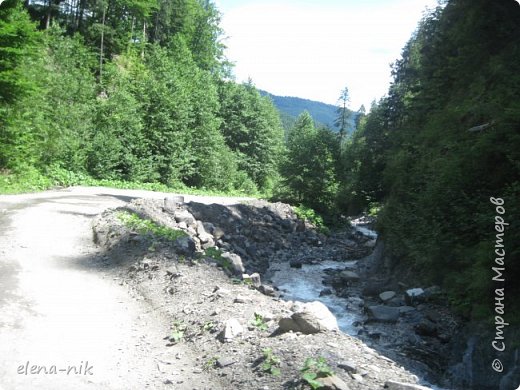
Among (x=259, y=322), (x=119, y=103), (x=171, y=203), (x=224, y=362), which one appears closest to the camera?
(x=224, y=362)

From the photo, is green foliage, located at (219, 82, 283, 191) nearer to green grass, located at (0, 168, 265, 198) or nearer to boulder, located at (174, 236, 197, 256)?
green grass, located at (0, 168, 265, 198)

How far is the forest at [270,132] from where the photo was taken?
8.38 meters

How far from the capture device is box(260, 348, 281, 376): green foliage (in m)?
4.93

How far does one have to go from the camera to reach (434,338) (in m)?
8.15

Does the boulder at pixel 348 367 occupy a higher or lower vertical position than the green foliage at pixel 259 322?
higher

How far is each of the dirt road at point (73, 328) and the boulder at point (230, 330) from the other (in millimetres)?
525

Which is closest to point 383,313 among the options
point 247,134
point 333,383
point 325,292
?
point 325,292

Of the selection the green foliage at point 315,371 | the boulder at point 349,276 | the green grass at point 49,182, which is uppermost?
the green foliage at point 315,371

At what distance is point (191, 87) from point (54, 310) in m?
34.3

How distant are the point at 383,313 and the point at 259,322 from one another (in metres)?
4.37

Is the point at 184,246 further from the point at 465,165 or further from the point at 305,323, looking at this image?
the point at 465,165

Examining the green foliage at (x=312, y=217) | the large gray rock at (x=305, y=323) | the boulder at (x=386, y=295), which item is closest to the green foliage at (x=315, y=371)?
the large gray rock at (x=305, y=323)

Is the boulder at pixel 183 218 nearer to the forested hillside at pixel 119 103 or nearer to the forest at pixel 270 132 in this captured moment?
the forest at pixel 270 132

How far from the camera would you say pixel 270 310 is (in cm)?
676
